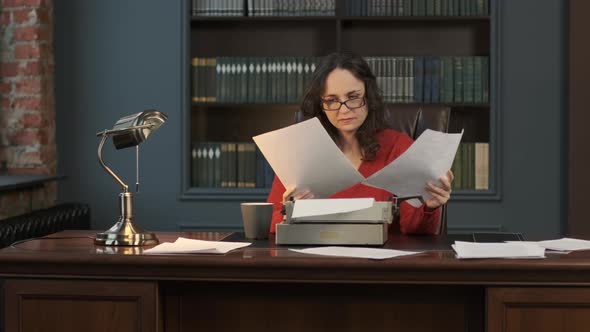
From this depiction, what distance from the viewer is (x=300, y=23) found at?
410cm

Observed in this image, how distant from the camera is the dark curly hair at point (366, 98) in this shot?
8.33 ft

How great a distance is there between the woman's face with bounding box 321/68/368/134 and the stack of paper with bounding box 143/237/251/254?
0.63 metres

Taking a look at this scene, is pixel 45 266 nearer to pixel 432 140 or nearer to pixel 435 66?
pixel 432 140

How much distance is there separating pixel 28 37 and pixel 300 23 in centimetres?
133

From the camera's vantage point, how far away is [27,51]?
3752mm

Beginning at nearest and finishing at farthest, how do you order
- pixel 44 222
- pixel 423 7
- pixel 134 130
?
pixel 134 130 < pixel 44 222 < pixel 423 7

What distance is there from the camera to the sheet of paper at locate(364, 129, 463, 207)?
1.92 m

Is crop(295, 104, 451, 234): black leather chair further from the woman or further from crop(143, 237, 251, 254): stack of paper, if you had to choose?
crop(143, 237, 251, 254): stack of paper

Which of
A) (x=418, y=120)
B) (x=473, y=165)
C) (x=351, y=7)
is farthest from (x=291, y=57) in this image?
(x=418, y=120)

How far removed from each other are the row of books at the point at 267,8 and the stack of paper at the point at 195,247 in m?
2.11

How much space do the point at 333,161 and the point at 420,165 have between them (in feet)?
0.71

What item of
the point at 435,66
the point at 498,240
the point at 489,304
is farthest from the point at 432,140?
the point at 435,66

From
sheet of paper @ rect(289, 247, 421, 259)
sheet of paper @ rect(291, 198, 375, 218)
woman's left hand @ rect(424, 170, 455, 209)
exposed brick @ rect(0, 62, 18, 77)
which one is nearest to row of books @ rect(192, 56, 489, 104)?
exposed brick @ rect(0, 62, 18, 77)

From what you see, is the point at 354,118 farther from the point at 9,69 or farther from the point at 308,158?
the point at 9,69
